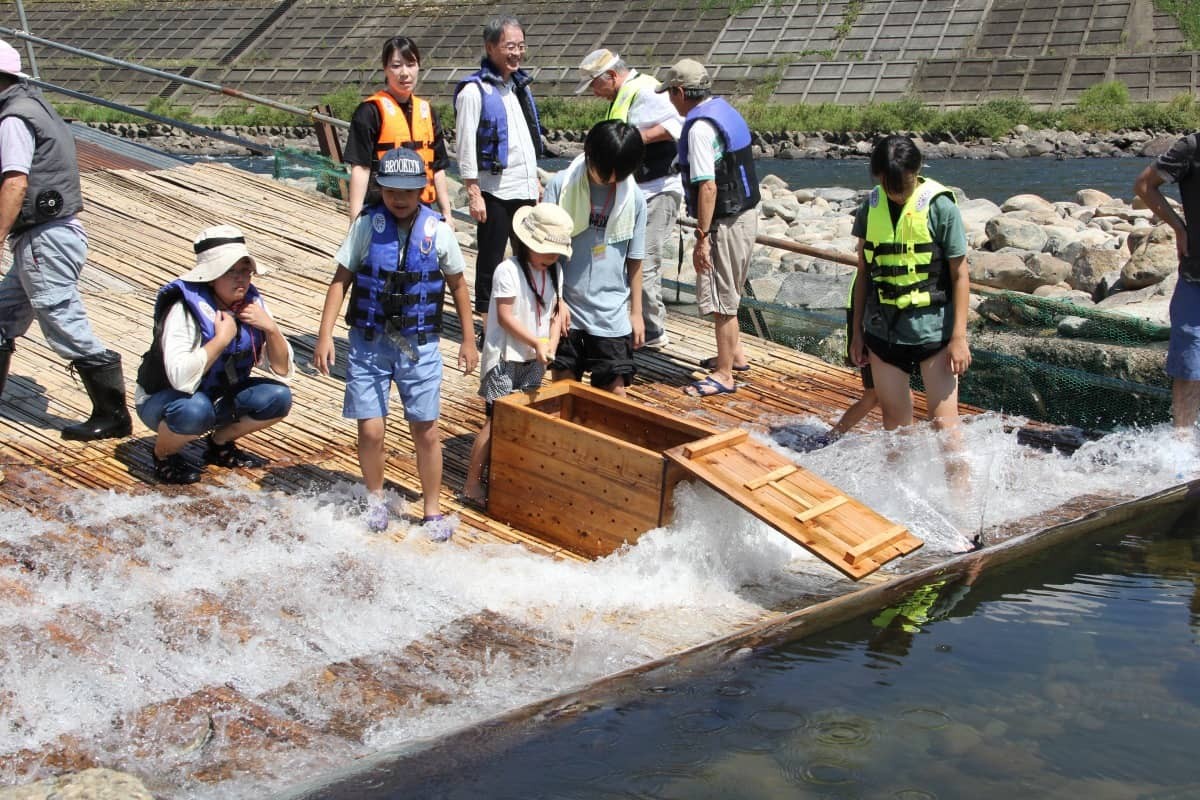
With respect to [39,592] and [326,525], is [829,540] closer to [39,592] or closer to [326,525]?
[326,525]

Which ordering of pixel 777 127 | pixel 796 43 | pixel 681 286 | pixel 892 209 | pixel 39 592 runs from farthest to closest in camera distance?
pixel 796 43 < pixel 777 127 < pixel 681 286 < pixel 892 209 < pixel 39 592

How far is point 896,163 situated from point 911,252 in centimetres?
41

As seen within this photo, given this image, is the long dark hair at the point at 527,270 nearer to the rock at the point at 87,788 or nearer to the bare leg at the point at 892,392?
the bare leg at the point at 892,392

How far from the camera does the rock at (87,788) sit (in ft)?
10.7

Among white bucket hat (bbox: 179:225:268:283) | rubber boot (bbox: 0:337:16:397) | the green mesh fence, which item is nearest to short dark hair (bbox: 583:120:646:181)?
white bucket hat (bbox: 179:225:268:283)

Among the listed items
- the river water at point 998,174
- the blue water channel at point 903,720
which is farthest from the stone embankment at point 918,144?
the blue water channel at point 903,720

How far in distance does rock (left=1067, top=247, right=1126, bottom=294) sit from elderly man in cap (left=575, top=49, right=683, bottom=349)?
17.4 ft

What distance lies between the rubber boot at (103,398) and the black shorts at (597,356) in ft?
6.76

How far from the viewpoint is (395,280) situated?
5.22 meters

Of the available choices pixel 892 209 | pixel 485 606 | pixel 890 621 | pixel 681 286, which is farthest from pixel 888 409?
pixel 681 286

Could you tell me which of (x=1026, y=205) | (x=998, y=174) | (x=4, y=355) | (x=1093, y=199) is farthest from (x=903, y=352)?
(x=998, y=174)

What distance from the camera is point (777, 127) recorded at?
35.4 m

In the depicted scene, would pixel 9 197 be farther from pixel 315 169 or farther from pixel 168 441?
pixel 315 169

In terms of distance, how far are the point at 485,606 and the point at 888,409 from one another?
242 centimetres
